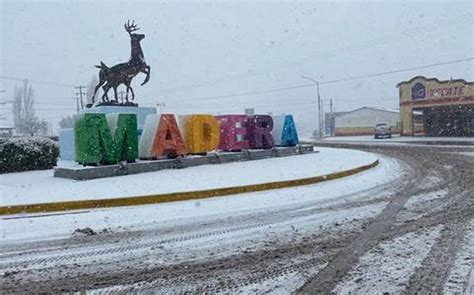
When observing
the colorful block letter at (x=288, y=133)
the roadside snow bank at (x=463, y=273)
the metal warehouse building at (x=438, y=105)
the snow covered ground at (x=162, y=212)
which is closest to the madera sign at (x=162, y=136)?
the colorful block letter at (x=288, y=133)

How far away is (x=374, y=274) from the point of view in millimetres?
5109

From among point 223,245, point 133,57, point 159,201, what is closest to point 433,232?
point 223,245

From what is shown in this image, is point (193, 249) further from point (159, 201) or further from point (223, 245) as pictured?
point (159, 201)

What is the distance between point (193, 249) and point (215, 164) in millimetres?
11641

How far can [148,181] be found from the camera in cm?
1326

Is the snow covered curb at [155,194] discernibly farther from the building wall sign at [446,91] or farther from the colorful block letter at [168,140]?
the building wall sign at [446,91]

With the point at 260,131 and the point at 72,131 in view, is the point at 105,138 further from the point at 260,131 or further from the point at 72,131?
the point at 260,131

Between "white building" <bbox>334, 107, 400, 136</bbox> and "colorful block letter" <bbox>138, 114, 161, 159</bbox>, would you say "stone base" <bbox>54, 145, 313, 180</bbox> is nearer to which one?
"colorful block letter" <bbox>138, 114, 161, 159</bbox>

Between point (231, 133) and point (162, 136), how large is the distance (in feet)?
13.0

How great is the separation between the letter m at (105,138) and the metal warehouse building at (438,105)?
140ft

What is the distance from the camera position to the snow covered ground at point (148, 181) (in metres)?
11.1

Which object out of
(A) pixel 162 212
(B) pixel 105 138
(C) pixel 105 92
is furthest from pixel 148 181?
(C) pixel 105 92

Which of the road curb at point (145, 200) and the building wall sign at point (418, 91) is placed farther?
the building wall sign at point (418, 91)

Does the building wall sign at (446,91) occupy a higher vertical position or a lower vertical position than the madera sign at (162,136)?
higher
